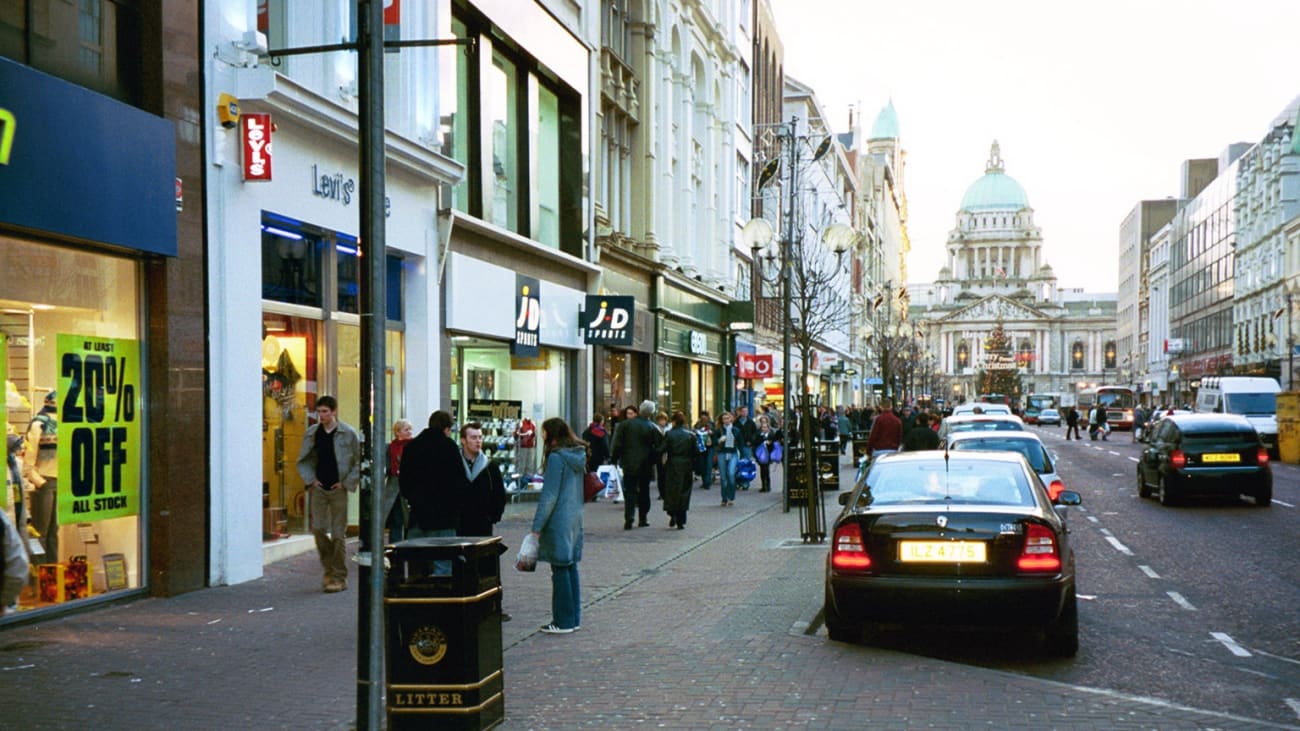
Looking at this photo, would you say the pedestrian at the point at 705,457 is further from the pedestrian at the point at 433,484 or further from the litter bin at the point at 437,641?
the litter bin at the point at 437,641

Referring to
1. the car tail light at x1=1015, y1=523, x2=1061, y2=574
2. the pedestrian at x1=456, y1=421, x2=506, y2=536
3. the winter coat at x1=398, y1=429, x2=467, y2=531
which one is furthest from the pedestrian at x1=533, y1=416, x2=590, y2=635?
the car tail light at x1=1015, y1=523, x2=1061, y2=574

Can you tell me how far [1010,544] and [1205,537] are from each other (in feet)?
31.5

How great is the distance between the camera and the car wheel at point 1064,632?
28.2 ft

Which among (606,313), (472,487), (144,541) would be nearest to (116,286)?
(144,541)

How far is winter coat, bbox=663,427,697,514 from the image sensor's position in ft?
59.0

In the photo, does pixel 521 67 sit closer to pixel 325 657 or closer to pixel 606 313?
pixel 606 313

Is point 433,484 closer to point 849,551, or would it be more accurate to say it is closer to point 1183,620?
point 849,551

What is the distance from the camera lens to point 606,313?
24.5 m

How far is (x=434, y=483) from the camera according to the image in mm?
10062

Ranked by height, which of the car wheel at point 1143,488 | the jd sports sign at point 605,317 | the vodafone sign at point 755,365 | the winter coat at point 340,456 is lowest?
the car wheel at point 1143,488

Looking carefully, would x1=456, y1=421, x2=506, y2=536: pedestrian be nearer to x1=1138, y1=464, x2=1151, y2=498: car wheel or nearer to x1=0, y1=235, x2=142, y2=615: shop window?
x1=0, y1=235, x2=142, y2=615: shop window

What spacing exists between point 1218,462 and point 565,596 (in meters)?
15.0

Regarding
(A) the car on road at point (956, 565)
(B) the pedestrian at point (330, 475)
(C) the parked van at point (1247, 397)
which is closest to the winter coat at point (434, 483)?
(B) the pedestrian at point (330, 475)

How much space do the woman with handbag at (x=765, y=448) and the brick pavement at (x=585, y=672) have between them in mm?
14362
